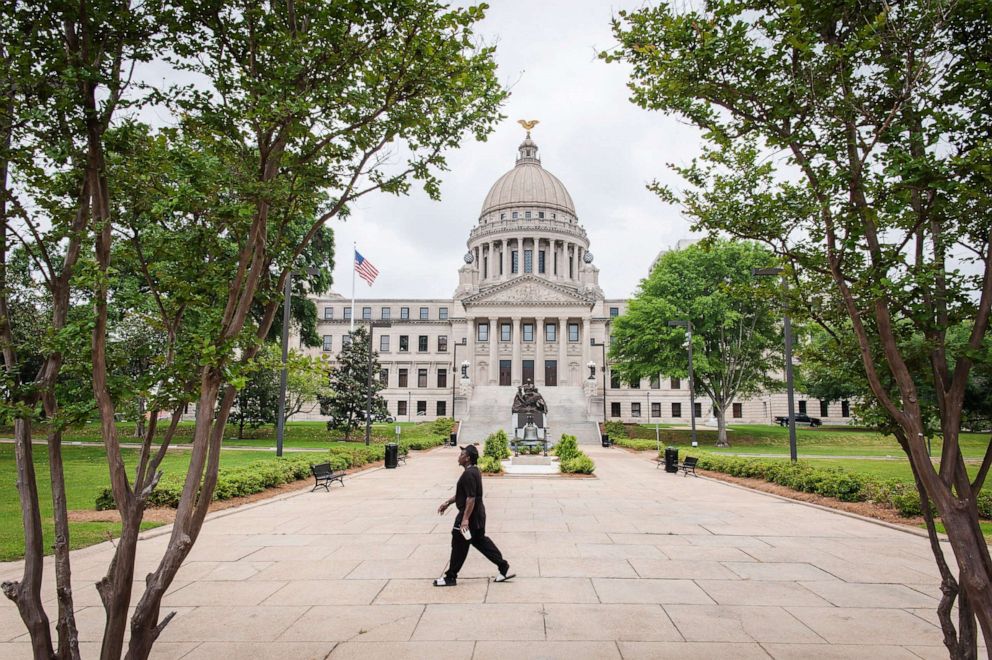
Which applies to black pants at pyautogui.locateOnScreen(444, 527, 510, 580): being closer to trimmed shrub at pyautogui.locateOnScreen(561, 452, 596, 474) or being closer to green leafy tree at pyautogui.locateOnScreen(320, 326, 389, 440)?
trimmed shrub at pyautogui.locateOnScreen(561, 452, 596, 474)

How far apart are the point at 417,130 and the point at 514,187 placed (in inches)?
3704

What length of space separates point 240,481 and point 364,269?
24641mm

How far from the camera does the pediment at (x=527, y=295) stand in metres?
73.9

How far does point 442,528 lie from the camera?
1199cm

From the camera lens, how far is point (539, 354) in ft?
242

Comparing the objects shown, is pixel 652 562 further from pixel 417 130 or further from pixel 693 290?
pixel 693 290

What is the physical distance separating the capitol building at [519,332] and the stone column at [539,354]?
16cm

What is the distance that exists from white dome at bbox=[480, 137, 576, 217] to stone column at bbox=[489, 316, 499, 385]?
90.4 feet

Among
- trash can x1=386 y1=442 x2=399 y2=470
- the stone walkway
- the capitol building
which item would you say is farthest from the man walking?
the capitol building

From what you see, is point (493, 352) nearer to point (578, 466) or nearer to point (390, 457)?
point (390, 457)

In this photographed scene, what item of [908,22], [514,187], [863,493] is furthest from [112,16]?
[514,187]

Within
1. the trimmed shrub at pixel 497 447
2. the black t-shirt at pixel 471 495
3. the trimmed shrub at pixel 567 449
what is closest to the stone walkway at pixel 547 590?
the black t-shirt at pixel 471 495

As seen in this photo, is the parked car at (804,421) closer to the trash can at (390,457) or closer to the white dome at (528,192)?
the white dome at (528,192)

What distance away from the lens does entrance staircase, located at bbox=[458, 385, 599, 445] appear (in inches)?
1845
